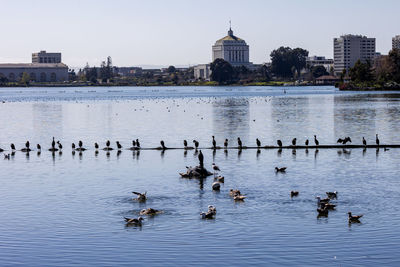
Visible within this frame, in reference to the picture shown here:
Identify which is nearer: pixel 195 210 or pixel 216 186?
pixel 195 210

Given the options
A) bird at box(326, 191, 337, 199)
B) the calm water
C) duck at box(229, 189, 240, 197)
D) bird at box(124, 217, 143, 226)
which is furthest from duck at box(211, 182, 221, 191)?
bird at box(124, 217, 143, 226)

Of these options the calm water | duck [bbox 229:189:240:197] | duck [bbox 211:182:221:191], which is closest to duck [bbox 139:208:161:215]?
the calm water

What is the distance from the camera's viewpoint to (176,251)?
2394 cm

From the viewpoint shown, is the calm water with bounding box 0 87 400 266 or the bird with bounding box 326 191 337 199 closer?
the calm water with bounding box 0 87 400 266

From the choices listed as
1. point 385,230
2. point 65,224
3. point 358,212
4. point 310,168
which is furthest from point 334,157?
point 65,224

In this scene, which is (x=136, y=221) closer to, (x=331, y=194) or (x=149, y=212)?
(x=149, y=212)

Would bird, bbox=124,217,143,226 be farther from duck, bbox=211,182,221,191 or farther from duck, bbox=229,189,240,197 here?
duck, bbox=211,182,221,191

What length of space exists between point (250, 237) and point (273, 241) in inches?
37.9

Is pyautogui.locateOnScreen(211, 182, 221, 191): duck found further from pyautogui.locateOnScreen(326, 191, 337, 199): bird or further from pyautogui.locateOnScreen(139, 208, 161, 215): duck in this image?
pyautogui.locateOnScreen(139, 208, 161, 215): duck

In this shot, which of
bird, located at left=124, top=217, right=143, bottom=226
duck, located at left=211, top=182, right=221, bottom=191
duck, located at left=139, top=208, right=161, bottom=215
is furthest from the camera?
duck, located at left=211, top=182, right=221, bottom=191

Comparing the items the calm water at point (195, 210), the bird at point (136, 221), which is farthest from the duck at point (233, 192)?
the bird at point (136, 221)

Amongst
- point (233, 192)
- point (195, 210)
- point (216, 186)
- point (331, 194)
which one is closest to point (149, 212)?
point (195, 210)

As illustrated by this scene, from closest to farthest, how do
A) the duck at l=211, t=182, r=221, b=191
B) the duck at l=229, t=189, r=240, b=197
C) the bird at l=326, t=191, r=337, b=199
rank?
the bird at l=326, t=191, r=337, b=199 < the duck at l=229, t=189, r=240, b=197 < the duck at l=211, t=182, r=221, b=191

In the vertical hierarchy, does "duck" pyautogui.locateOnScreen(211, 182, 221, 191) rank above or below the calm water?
above
